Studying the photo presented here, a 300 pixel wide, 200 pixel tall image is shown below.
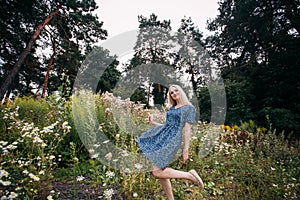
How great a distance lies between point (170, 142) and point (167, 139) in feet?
0.18

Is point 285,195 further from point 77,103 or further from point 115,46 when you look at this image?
point 115,46

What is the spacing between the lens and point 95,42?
13.4m

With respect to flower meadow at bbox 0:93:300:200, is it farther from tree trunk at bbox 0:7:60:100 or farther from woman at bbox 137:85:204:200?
tree trunk at bbox 0:7:60:100

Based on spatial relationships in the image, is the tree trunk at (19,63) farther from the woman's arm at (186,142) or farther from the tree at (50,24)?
the woman's arm at (186,142)

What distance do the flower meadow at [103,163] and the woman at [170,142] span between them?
330 mm

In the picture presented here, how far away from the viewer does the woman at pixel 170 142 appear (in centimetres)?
233

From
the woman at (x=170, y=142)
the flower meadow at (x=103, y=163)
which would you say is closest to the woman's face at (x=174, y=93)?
the woman at (x=170, y=142)

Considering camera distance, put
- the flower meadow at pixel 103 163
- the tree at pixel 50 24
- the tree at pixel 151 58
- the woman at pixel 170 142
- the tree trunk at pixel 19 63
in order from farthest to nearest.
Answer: the tree at pixel 50 24 → the tree trunk at pixel 19 63 → the tree at pixel 151 58 → the flower meadow at pixel 103 163 → the woman at pixel 170 142

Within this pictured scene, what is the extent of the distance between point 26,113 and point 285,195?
4.72 m

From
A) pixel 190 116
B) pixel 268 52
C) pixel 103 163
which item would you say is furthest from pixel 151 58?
pixel 268 52

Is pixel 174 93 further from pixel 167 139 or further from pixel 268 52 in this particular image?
pixel 268 52

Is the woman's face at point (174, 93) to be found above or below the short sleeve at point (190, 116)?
above

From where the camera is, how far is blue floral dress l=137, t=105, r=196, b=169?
2.33 meters

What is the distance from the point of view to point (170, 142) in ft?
7.80
